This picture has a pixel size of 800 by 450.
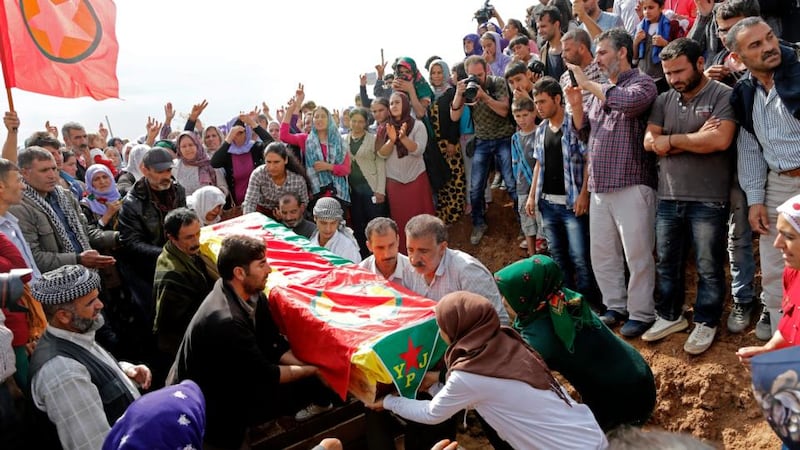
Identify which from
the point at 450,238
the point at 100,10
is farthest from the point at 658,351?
the point at 100,10

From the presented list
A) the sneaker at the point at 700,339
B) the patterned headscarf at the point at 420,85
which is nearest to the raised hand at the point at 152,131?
the patterned headscarf at the point at 420,85

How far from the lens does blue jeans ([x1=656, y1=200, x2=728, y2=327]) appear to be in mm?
3633

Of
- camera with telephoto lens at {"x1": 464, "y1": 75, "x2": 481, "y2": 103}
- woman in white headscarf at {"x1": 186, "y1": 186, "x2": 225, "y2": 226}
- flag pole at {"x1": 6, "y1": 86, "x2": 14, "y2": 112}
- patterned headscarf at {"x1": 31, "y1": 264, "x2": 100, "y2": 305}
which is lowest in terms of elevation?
woman in white headscarf at {"x1": 186, "y1": 186, "x2": 225, "y2": 226}

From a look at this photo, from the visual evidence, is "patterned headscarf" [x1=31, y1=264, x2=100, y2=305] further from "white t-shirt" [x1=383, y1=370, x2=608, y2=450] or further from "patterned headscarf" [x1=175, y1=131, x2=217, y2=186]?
"patterned headscarf" [x1=175, y1=131, x2=217, y2=186]

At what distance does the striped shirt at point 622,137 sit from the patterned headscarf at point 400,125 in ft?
7.90

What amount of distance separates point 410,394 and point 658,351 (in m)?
2.32

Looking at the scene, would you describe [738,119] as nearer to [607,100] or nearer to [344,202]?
[607,100]

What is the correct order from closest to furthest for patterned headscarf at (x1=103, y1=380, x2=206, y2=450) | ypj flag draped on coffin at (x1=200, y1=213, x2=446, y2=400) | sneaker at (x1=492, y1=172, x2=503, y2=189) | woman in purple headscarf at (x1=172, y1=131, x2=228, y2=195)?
patterned headscarf at (x1=103, y1=380, x2=206, y2=450)
ypj flag draped on coffin at (x1=200, y1=213, x2=446, y2=400)
woman in purple headscarf at (x1=172, y1=131, x2=228, y2=195)
sneaker at (x1=492, y1=172, x2=503, y2=189)

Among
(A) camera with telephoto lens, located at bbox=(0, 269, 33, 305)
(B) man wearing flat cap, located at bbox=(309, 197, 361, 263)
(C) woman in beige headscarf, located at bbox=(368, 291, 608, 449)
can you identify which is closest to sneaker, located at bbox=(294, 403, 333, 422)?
(C) woman in beige headscarf, located at bbox=(368, 291, 608, 449)

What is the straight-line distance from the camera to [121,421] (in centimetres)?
186

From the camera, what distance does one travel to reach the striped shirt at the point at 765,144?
319 centimetres

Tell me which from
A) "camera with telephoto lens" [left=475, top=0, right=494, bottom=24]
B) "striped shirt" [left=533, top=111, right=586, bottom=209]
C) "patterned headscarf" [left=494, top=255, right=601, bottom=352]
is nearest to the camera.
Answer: "patterned headscarf" [left=494, top=255, right=601, bottom=352]

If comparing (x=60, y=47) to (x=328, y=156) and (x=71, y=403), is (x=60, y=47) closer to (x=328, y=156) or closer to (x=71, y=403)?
(x=328, y=156)

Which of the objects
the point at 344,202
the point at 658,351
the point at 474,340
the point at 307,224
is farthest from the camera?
the point at 344,202
